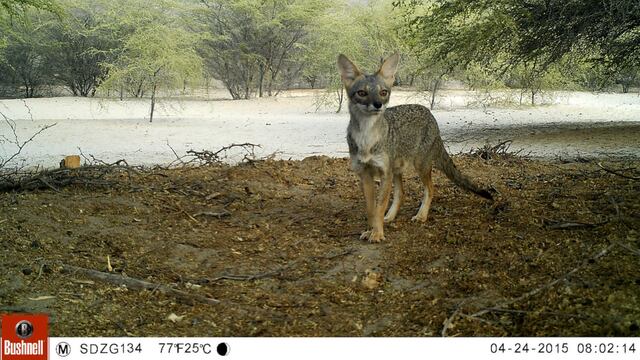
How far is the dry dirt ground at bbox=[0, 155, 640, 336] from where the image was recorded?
3279 millimetres

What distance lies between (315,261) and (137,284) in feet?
4.16

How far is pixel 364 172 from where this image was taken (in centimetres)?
517

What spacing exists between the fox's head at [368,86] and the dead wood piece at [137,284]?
196 cm

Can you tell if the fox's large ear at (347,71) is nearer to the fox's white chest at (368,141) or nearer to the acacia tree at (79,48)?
the fox's white chest at (368,141)

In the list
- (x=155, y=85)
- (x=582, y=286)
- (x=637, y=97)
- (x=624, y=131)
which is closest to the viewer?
(x=582, y=286)

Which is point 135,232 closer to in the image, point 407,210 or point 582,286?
point 407,210

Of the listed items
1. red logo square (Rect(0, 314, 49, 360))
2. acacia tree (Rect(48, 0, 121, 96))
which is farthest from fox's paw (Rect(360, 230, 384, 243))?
acacia tree (Rect(48, 0, 121, 96))

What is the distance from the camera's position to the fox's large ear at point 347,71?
494 centimetres

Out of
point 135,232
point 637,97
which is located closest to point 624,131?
point 135,232

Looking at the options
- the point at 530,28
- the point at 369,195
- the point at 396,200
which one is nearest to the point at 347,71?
the point at 369,195

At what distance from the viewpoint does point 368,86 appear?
4770mm

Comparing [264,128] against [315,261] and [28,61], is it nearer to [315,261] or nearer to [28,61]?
[315,261]
